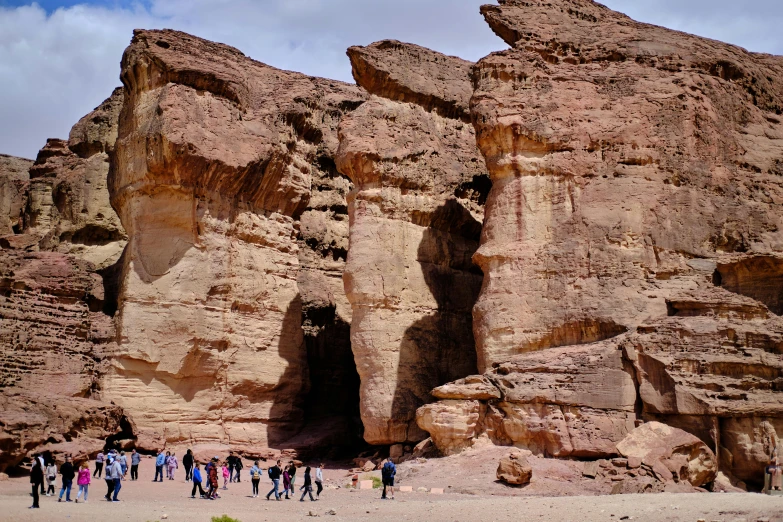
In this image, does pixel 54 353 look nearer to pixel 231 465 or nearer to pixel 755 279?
pixel 231 465

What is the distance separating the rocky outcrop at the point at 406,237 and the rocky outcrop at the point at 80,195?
1121cm

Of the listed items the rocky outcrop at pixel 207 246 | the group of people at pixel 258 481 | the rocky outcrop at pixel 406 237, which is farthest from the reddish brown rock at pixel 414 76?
the group of people at pixel 258 481

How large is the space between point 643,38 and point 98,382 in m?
17.4

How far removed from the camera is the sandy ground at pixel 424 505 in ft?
56.4

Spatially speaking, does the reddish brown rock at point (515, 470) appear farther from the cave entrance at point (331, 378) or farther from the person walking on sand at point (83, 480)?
the cave entrance at point (331, 378)

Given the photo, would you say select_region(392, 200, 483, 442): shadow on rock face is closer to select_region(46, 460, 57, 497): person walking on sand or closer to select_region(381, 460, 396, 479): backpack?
select_region(381, 460, 396, 479): backpack

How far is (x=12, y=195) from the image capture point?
42.9 m

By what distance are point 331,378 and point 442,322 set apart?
5920 mm

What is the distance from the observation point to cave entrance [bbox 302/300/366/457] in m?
32.5

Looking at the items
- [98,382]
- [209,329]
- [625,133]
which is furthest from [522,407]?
[98,382]

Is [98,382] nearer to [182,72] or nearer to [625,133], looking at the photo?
[182,72]

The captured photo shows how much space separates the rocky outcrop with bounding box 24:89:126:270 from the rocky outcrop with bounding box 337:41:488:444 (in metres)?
11.2

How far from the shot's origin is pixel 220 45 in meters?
32.6

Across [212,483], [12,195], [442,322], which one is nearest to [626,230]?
[442,322]
